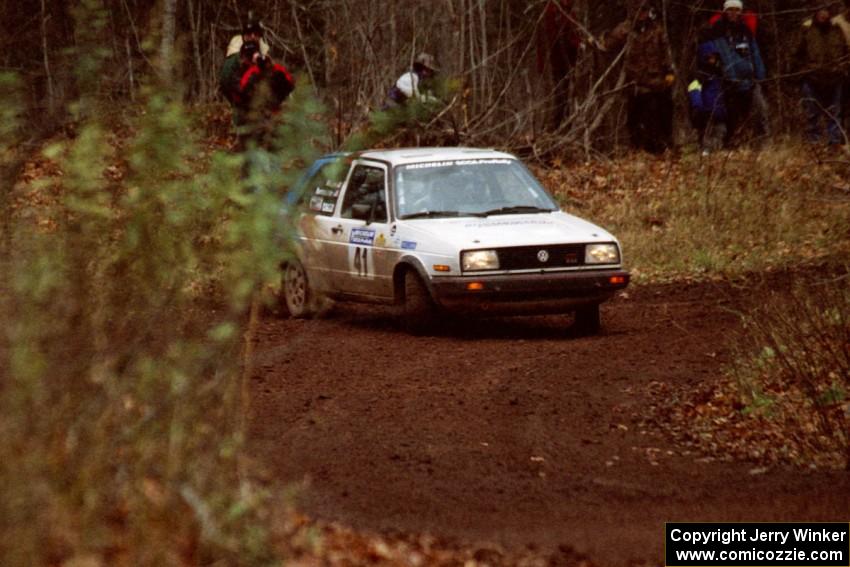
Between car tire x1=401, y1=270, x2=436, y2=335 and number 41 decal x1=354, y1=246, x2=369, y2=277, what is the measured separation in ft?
1.80

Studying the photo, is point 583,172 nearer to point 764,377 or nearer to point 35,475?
point 764,377

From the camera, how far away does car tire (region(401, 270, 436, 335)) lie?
48.9 ft

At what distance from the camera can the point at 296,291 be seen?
16.6 metres

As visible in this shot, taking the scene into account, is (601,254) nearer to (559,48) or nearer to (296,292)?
(296,292)

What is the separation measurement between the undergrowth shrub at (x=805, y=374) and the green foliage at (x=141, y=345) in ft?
14.8

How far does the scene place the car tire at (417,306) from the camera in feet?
48.9

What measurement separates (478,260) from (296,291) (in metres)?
2.69

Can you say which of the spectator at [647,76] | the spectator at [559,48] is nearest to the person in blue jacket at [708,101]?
the spectator at [647,76]

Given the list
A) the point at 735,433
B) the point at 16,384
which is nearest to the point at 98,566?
the point at 16,384

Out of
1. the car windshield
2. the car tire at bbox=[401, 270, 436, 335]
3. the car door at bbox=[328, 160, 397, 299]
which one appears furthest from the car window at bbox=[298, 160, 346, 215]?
the car windshield

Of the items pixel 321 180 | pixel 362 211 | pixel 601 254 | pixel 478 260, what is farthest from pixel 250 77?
pixel 321 180

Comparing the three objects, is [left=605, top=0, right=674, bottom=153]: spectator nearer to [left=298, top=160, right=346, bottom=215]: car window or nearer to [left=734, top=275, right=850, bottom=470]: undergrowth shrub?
[left=734, top=275, right=850, bottom=470]: undergrowth shrub

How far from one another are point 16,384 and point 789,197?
1751 cm

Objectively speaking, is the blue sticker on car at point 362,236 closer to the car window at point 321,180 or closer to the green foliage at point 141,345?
the car window at point 321,180
